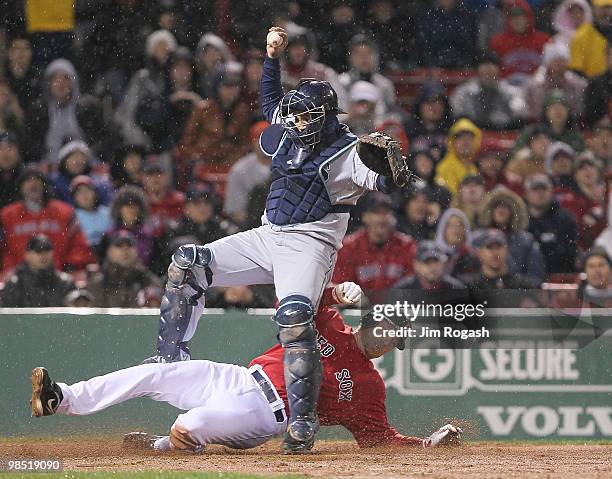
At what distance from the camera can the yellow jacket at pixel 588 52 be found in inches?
591

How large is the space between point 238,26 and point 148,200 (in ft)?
10.9

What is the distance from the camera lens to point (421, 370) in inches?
388

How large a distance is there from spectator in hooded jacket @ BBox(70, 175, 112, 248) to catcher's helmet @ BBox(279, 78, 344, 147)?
400 cm

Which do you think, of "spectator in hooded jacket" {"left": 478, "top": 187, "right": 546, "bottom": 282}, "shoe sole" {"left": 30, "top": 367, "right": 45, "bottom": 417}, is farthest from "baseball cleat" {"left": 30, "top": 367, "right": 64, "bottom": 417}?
"spectator in hooded jacket" {"left": 478, "top": 187, "right": 546, "bottom": 282}

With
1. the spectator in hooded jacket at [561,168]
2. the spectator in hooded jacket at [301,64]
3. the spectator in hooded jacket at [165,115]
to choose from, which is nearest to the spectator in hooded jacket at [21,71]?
the spectator in hooded jacket at [165,115]

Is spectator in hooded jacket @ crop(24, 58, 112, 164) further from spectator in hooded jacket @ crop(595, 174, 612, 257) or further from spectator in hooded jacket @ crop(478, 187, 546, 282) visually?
spectator in hooded jacket @ crop(595, 174, 612, 257)

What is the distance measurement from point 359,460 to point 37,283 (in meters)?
4.16

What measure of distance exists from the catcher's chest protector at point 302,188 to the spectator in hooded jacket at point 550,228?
4.33 meters

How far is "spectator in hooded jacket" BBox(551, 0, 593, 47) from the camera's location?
49.6 feet

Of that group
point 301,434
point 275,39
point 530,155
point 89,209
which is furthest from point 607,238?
point 301,434

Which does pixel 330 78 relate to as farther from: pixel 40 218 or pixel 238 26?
pixel 40 218

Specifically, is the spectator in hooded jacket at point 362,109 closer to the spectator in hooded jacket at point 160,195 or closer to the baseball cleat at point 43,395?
the spectator in hooded jacket at point 160,195

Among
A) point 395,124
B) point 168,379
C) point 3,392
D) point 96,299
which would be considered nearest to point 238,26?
point 395,124

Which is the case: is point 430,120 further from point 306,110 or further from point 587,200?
point 306,110
